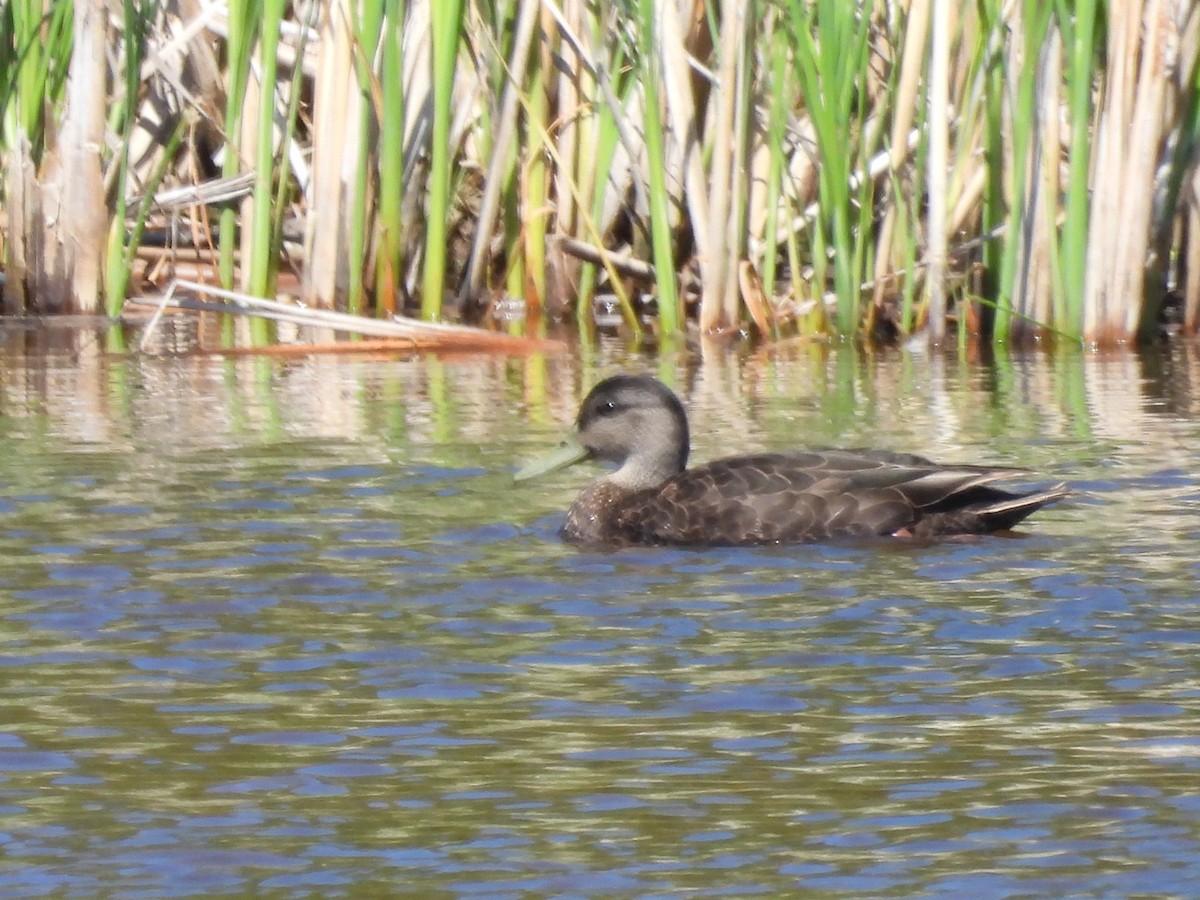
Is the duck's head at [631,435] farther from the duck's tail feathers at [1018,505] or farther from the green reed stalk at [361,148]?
the green reed stalk at [361,148]

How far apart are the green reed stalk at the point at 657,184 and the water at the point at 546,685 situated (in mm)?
2463

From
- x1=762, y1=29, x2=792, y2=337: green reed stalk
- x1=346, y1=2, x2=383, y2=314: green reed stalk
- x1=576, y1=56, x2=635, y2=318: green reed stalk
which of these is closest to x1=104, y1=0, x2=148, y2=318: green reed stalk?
x1=346, y1=2, x2=383, y2=314: green reed stalk

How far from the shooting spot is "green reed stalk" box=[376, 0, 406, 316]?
10.4 meters

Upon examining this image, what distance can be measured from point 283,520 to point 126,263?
480cm

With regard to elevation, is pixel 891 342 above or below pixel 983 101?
below

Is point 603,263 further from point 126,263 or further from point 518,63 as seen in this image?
point 126,263

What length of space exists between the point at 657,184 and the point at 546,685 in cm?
591

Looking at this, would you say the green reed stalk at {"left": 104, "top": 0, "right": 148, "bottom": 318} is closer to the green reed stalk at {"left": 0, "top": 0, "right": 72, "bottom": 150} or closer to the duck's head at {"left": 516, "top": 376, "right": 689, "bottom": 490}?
the green reed stalk at {"left": 0, "top": 0, "right": 72, "bottom": 150}

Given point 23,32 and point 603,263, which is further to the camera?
point 603,263

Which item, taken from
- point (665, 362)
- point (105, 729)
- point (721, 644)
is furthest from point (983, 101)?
point (105, 729)

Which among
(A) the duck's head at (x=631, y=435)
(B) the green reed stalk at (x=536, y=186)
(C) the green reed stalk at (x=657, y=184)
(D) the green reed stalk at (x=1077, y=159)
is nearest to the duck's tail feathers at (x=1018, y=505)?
(A) the duck's head at (x=631, y=435)

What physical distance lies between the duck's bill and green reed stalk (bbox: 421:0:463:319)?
371 cm

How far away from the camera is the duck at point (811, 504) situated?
6.40 metres

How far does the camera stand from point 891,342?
422 inches
